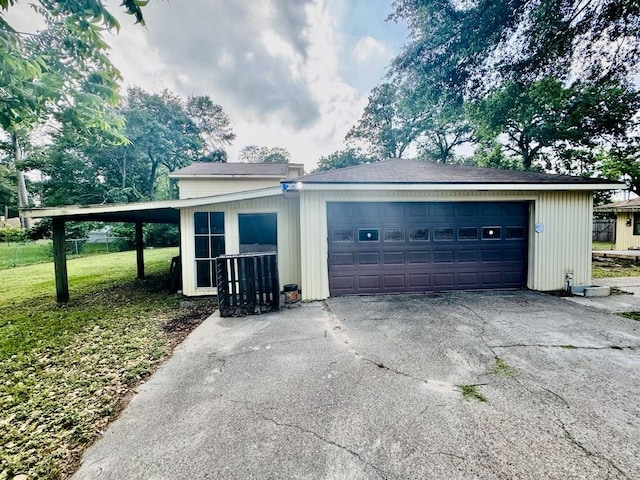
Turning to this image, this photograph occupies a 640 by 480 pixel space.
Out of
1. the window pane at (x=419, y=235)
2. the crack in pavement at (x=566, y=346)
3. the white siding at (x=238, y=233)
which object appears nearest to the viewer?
the crack in pavement at (x=566, y=346)

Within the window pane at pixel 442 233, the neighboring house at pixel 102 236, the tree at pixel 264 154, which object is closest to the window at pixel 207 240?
the window pane at pixel 442 233

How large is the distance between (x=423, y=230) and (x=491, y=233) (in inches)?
67.0

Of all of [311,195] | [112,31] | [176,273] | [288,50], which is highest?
[288,50]

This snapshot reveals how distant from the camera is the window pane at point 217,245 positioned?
6.97m

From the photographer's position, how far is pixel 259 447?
2086 mm

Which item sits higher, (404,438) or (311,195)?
(311,195)

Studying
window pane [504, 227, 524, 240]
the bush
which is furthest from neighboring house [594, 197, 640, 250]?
the bush

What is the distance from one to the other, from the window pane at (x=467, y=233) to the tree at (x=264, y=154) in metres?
35.0

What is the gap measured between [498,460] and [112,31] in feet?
20.7

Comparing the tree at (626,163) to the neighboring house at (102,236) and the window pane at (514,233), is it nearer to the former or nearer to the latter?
the window pane at (514,233)

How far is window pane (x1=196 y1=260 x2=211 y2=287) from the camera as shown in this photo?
7020mm

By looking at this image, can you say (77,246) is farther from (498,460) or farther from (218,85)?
(498,460)

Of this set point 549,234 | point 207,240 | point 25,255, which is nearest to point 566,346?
point 549,234

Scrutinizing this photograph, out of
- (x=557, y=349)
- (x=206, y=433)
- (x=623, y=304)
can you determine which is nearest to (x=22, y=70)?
(x=206, y=433)
